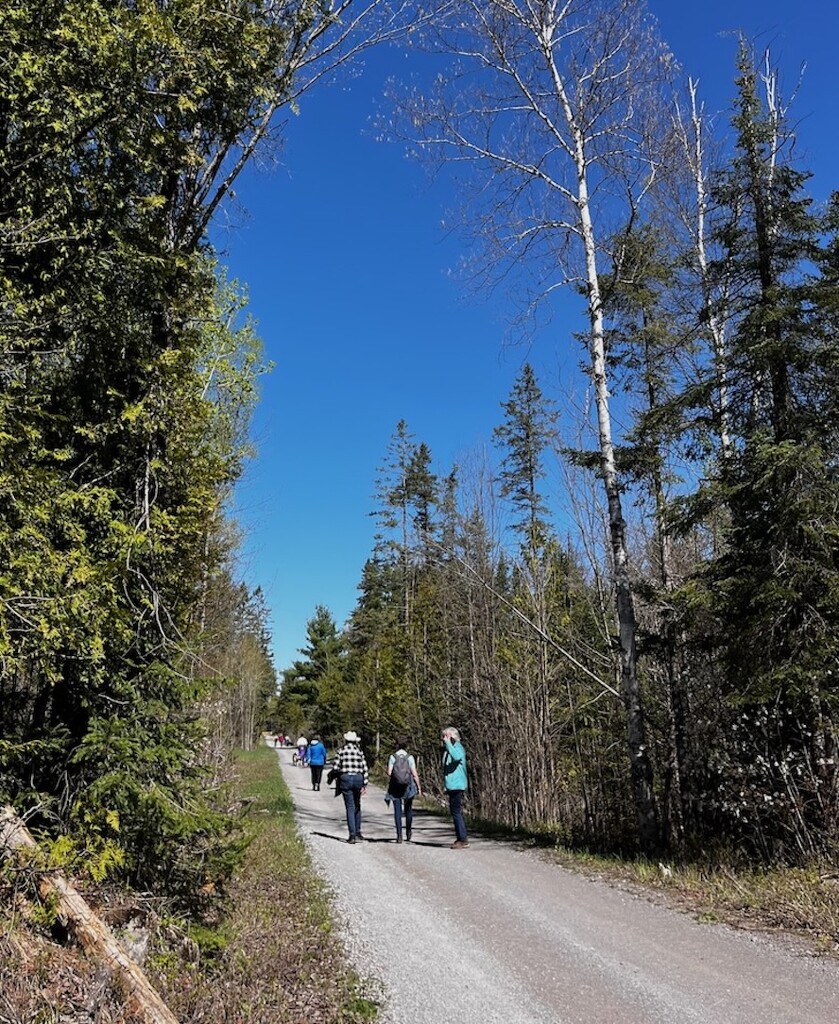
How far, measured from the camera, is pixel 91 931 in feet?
14.3

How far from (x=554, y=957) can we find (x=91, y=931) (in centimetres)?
337

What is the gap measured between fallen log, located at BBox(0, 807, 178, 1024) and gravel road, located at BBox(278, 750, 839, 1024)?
1.52 metres

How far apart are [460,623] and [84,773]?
1345 centimetres

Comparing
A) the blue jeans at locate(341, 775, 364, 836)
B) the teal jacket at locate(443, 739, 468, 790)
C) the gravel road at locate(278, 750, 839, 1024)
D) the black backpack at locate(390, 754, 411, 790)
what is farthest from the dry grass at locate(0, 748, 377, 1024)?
the blue jeans at locate(341, 775, 364, 836)

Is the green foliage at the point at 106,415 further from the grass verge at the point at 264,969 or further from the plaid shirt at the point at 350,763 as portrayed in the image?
the plaid shirt at the point at 350,763

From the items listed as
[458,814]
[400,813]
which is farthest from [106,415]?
[400,813]

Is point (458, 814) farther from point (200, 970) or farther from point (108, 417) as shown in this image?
point (108, 417)

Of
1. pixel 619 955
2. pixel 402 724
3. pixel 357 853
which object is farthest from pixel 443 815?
pixel 619 955

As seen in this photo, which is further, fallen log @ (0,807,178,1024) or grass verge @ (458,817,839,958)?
grass verge @ (458,817,839,958)

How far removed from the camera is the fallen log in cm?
382

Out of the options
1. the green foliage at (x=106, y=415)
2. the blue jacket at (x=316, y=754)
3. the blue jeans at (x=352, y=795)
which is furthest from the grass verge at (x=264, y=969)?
the blue jacket at (x=316, y=754)

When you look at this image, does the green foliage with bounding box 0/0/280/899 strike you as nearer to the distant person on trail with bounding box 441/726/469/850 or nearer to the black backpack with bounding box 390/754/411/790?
the distant person on trail with bounding box 441/726/469/850

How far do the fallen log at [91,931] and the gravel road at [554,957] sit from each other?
5.00ft

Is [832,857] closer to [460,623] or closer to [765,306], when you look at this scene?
[765,306]
